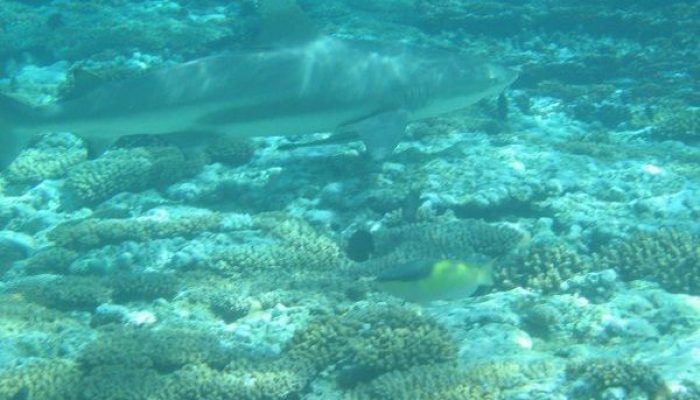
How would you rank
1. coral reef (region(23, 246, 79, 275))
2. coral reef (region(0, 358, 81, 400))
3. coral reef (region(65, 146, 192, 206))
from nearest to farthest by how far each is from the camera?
coral reef (region(0, 358, 81, 400)), coral reef (region(23, 246, 79, 275)), coral reef (region(65, 146, 192, 206))

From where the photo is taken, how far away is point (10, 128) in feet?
23.0

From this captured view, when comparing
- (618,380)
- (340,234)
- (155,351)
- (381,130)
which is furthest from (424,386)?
(381,130)

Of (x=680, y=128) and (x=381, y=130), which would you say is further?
(x=680, y=128)

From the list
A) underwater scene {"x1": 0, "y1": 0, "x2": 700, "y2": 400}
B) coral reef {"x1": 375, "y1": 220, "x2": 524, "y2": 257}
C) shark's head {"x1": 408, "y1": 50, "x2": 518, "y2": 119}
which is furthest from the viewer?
shark's head {"x1": 408, "y1": 50, "x2": 518, "y2": 119}

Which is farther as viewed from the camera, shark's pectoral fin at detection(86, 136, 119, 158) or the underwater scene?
shark's pectoral fin at detection(86, 136, 119, 158)

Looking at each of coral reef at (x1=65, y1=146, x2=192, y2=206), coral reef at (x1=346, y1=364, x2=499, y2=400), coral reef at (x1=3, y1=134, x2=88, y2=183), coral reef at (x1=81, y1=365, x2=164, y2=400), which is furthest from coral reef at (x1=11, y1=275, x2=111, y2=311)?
coral reef at (x1=3, y1=134, x2=88, y2=183)

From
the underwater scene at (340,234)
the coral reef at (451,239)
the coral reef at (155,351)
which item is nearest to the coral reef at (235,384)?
the underwater scene at (340,234)

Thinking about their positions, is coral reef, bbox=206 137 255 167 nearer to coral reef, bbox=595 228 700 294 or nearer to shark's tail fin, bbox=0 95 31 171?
shark's tail fin, bbox=0 95 31 171

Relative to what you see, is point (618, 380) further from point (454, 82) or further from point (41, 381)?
point (454, 82)

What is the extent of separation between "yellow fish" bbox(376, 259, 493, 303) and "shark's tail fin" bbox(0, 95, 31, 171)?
4690mm

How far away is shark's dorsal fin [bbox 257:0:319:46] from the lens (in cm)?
726

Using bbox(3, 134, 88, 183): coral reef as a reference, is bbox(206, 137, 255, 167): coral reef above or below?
above

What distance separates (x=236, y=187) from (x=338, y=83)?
1.90 meters

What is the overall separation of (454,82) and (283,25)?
230 cm
